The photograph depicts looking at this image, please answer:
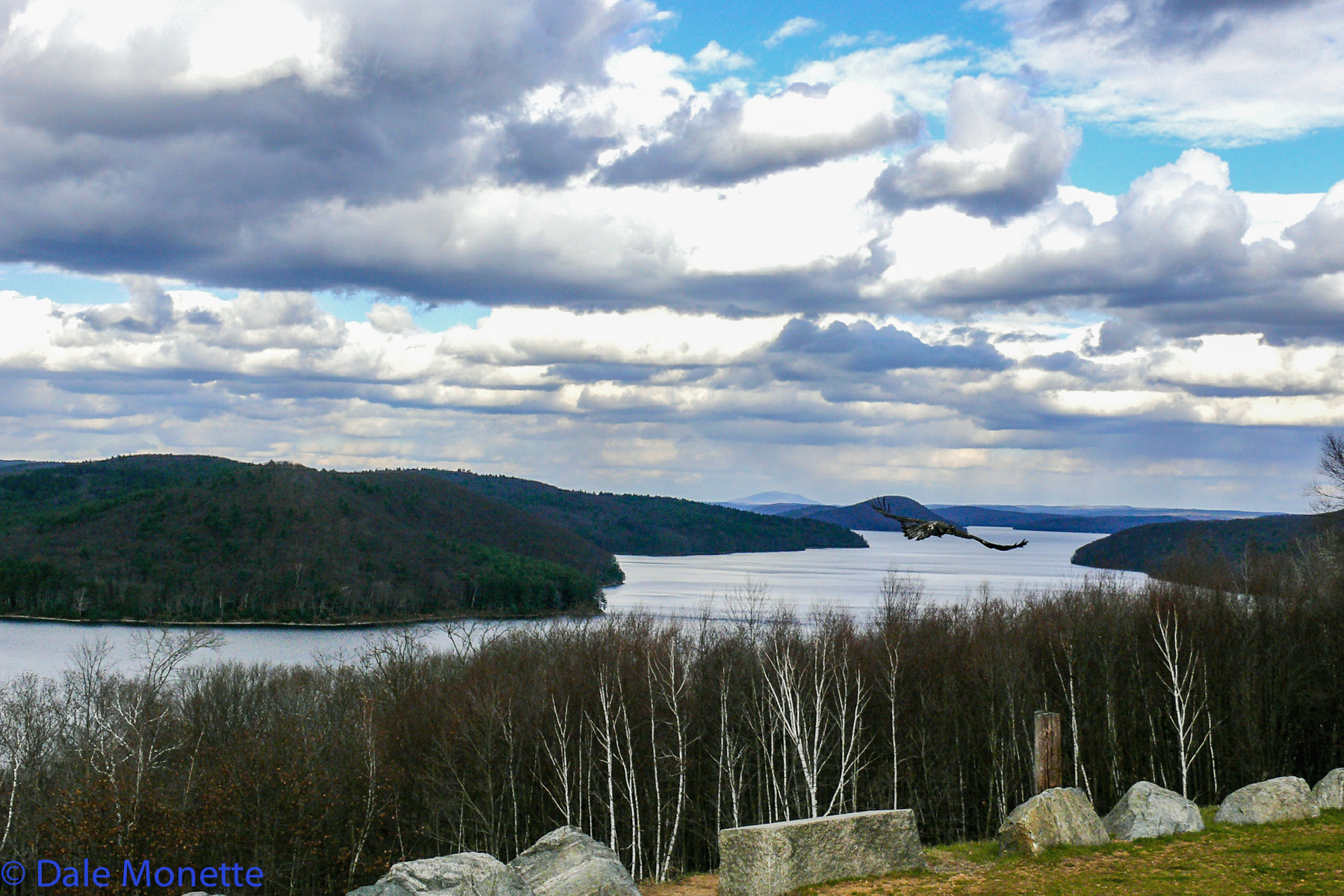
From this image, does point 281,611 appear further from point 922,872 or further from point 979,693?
point 922,872

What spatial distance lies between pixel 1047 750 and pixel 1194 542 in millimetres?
65815

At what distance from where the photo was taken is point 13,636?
369 feet

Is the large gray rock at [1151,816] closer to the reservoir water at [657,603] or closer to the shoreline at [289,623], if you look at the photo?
the reservoir water at [657,603]

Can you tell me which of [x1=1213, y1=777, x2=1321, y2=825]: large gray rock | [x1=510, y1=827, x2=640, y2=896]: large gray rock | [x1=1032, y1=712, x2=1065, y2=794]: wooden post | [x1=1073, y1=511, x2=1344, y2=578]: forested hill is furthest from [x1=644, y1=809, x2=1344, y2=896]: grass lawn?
[x1=1073, y1=511, x2=1344, y2=578]: forested hill

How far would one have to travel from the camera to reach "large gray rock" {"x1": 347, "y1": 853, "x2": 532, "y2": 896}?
1525cm

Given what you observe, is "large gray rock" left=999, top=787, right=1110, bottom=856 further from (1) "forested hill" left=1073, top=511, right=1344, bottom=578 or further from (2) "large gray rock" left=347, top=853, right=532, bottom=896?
(1) "forested hill" left=1073, top=511, right=1344, bottom=578

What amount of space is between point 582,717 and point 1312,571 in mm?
37734

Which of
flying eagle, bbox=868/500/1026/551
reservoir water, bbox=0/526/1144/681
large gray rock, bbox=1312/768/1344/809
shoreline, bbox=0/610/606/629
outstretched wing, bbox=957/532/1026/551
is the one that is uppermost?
flying eagle, bbox=868/500/1026/551

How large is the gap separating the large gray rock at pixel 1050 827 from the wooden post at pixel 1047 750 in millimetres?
1709

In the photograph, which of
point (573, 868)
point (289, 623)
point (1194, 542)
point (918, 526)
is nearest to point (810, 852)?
point (573, 868)

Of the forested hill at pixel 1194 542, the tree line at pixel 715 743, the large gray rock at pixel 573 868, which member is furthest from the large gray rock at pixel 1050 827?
the forested hill at pixel 1194 542

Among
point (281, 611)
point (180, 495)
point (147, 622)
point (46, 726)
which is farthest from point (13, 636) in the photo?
point (46, 726)

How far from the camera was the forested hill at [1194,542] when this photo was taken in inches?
3302

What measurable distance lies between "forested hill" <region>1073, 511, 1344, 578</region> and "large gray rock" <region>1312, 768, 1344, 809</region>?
48.2m
